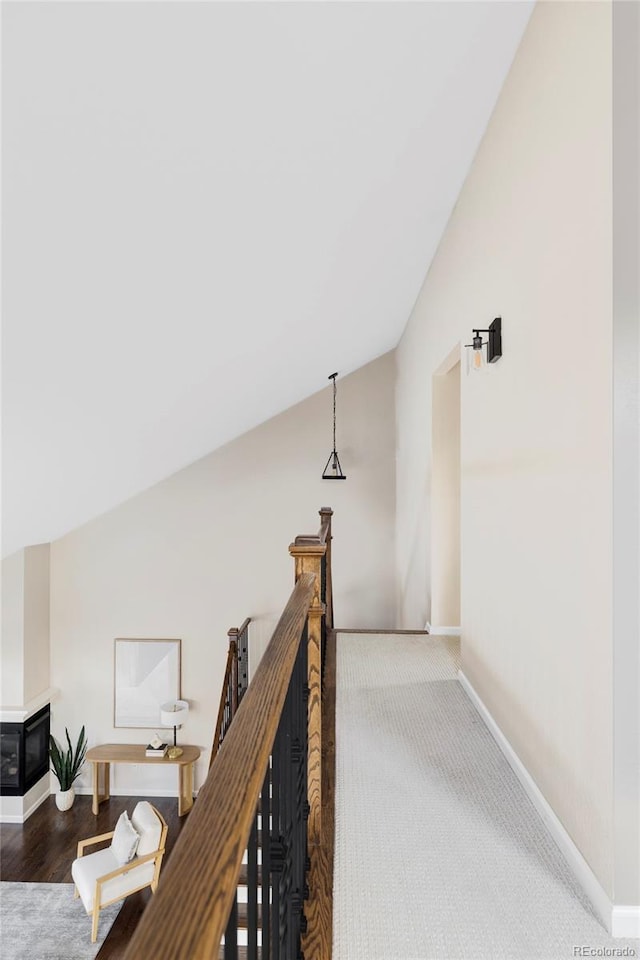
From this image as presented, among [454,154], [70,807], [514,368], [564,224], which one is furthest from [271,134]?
[70,807]

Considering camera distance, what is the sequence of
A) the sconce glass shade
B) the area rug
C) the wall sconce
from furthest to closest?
the area rug < the sconce glass shade < the wall sconce

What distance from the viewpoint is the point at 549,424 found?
69.7 inches

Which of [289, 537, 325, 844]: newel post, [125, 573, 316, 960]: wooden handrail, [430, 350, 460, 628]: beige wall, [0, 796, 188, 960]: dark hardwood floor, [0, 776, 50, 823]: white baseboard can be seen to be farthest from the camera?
[0, 776, 50, 823]: white baseboard

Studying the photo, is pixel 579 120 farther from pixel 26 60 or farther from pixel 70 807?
pixel 70 807

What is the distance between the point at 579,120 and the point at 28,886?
635 cm

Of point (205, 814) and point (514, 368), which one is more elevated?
point (514, 368)

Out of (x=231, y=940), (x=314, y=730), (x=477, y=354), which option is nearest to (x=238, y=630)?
(x=477, y=354)

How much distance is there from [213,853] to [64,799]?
677 cm

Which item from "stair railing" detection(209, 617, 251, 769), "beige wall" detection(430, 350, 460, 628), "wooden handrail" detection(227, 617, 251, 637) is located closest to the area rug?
"stair railing" detection(209, 617, 251, 769)

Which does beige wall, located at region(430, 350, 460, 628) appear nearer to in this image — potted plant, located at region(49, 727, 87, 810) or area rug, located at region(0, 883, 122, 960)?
area rug, located at region(0, 883, 122, 960)

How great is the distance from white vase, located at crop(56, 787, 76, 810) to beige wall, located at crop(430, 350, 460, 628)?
14.7 feet

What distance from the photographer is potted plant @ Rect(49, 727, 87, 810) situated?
20.6ft

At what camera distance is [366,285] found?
368cm

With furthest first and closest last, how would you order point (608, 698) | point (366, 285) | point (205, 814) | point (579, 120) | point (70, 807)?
point (70, 807) < point (366, 285) < point (579, 120) < point (608, 698) < point (205, 814)
